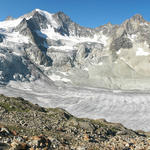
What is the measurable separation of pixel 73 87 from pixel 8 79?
61.5 metres

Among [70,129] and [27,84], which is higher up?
[27,84]

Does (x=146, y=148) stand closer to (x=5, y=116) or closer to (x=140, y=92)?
(x=5, y=116)

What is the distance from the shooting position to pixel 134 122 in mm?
112188

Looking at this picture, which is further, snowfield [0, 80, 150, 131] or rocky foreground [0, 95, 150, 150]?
snowfield [0, 80, 150, 131]

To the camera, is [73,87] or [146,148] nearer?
[146,148]

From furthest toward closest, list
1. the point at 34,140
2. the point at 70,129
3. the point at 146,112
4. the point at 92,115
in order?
the point at 146,112 < the point at 92,115 < the point at 70,129 < the point at 34,140

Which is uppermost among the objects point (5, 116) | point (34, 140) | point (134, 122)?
point (134, 122)

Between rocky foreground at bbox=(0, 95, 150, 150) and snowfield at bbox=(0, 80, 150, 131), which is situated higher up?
snowfield at bbox=(0, 80, 150, 131)

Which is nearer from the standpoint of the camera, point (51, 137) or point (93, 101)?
point (51, 137)

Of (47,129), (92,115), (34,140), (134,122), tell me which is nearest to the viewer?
(34,140)

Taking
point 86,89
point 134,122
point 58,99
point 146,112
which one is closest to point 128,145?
point 134,122

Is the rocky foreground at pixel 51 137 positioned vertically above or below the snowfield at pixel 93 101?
below

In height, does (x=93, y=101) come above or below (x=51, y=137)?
above

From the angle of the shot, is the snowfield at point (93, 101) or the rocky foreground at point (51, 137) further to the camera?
the snowfield at point (93, 101)
